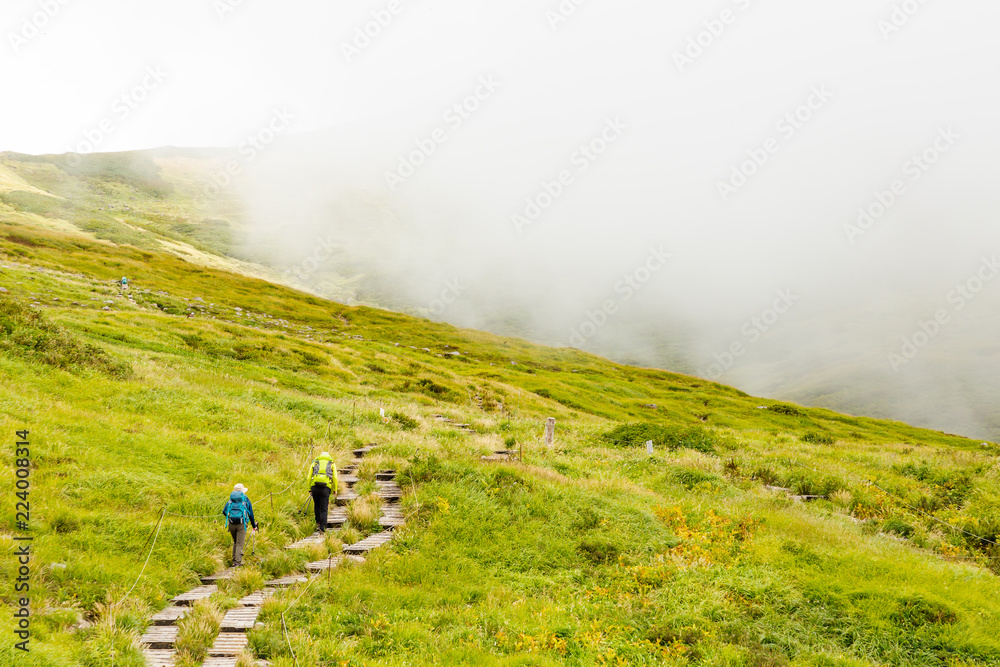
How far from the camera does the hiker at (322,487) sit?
14.6 metres

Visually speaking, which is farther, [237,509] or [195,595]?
[237,509]

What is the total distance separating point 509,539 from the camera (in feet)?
47.3

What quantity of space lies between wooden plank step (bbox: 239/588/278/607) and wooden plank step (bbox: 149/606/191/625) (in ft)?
3.21

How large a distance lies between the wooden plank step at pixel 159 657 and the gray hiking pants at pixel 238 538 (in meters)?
3.45

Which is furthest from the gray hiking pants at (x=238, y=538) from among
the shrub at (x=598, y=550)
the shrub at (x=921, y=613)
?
the shrub at (x=921, y=613)

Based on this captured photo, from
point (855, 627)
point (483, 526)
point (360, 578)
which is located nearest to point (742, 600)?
point (855, 627)

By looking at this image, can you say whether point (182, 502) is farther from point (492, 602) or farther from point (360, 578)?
point (492, 602)

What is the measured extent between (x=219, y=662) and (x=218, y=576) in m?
3.45

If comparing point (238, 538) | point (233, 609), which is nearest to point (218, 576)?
point (238, 538)

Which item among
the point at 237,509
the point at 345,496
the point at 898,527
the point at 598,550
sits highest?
the point at 898,527

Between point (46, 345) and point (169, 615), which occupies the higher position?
point (46, 345)

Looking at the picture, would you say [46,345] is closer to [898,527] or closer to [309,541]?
[309,541]

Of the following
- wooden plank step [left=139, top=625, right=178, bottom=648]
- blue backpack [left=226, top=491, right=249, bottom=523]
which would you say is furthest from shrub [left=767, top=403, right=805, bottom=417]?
wooden plank step [left=139, top=625, right=178, bottom=648]

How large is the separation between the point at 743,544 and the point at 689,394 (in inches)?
2929
